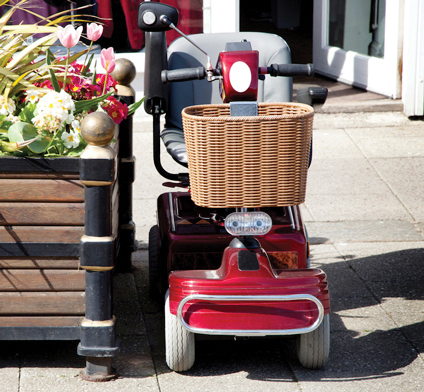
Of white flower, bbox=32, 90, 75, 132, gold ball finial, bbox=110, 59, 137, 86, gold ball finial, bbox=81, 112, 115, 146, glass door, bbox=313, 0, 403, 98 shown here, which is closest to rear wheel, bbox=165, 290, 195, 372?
gold ball finial, bbox=81, 112, 115, 146

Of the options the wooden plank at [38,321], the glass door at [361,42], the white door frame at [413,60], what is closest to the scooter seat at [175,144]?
the wooden plank at [38,321]

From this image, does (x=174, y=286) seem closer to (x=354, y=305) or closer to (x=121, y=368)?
(x=121, y=368)

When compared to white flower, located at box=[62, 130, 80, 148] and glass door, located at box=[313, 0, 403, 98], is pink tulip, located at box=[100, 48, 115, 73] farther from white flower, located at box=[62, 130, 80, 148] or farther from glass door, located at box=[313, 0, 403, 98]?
glass door, located at box=[313, 0, 403, 98]

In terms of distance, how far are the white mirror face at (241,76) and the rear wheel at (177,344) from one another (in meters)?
0.94

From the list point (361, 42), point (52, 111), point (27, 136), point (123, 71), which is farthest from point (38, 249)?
point (361, 42)

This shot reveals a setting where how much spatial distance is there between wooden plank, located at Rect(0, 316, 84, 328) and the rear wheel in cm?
37

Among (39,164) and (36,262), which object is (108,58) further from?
(36,262)

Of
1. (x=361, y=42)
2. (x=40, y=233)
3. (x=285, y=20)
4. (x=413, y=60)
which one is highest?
(x=285, y=20)

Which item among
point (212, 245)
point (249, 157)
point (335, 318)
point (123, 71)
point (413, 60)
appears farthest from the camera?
point (413, 60)

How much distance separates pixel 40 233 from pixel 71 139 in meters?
0.40

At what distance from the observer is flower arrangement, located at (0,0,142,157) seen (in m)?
2.51

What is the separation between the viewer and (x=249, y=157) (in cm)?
240

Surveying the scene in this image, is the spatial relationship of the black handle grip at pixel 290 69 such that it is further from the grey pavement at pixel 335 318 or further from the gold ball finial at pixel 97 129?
the grey pavement at pixel 335 318

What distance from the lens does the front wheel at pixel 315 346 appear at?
2695 millimetres
